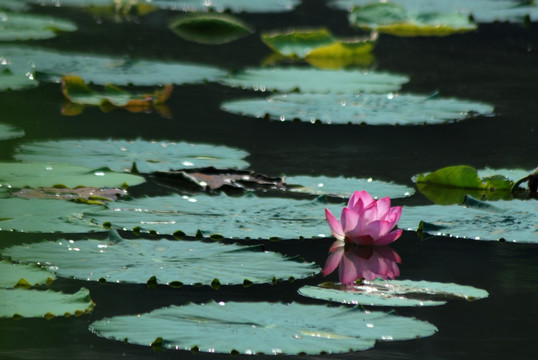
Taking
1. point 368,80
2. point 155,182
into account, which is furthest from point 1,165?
point 368,80

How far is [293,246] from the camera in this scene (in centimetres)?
247

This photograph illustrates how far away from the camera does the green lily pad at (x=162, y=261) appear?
83.5 inches

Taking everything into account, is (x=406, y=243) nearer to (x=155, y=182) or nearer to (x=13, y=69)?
(x=155, y=182)

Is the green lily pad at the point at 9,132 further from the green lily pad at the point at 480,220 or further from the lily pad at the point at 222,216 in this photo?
the green lily pad at the point at 480,220

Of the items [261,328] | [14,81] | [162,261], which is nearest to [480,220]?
[162,261]

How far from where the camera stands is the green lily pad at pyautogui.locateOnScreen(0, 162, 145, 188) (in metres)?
2.86

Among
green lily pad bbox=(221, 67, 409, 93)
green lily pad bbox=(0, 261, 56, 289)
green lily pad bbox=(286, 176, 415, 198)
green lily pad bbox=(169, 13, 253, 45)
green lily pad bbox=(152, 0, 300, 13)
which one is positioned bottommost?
green lily pad bbox=(0, 261, 56, 289)

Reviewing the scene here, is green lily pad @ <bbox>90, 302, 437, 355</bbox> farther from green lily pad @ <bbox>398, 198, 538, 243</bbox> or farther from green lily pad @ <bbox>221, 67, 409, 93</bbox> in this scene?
green lily pad @ <bbox>221, 67, 409, 93</bbox>

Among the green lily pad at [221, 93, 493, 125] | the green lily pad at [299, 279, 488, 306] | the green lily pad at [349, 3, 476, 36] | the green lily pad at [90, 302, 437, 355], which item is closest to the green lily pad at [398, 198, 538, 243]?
the green lily pad at [299, 279, 488, 306]

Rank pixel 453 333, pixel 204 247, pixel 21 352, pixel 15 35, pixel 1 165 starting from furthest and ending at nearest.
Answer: pixel 15 35 < pixel 1 165 < pixel 204 247 < pixel 453 333 < pixel 21 352

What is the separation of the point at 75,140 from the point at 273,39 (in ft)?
8.82

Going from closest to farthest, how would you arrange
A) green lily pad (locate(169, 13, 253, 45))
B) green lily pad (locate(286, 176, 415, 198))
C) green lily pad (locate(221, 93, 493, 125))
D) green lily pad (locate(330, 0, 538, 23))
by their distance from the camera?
green lily pad (locate(286, 176, 415, 198)) < green lily pad (locate(221, 93, 493, 125)) < green lily pad (locate(169, 13, 253, 45)) < green lily pad (locate(330, 0, 538, 23))

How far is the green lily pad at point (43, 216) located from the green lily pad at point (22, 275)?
0.30 m

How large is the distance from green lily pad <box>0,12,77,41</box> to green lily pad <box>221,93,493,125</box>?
205 cm
